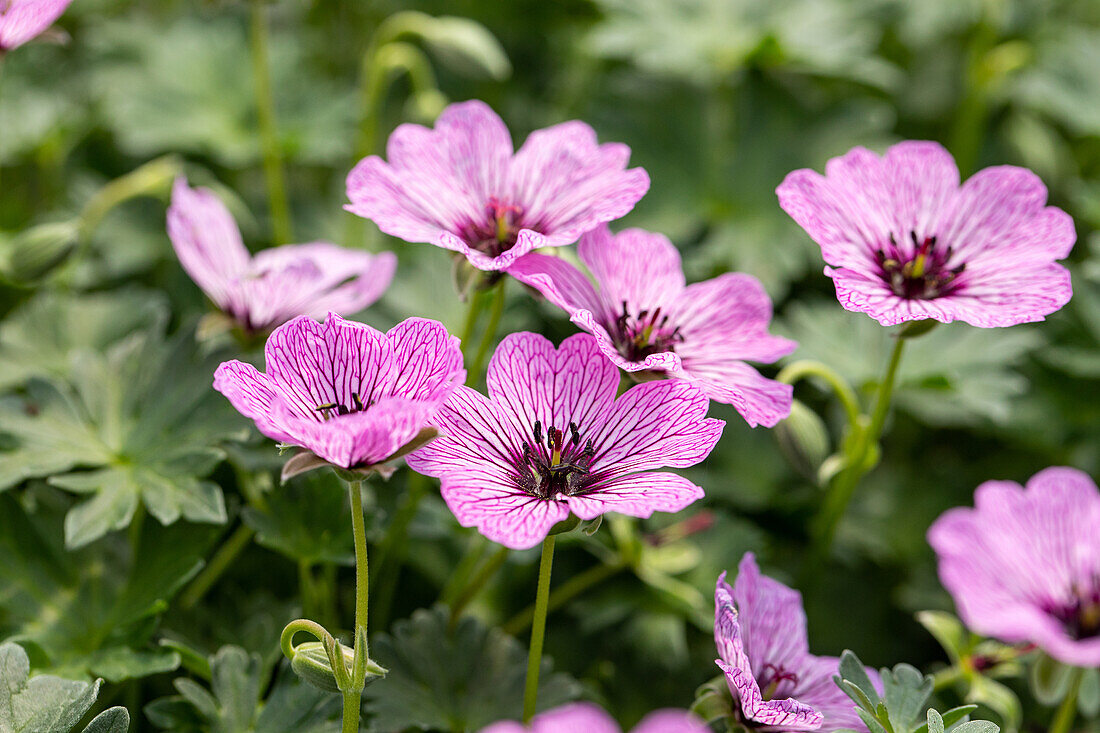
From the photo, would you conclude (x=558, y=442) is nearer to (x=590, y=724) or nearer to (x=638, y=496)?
(x=638, y=496)

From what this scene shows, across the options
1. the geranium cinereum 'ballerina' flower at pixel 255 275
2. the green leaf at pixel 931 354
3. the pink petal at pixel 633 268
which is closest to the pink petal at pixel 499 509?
the pink petal at pixel 633 268

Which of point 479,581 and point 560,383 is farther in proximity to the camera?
point 479,581

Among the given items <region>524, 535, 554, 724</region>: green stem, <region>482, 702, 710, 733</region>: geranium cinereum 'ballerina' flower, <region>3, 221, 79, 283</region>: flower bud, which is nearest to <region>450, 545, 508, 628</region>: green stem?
<region>524, 535, 554, 724</region>: green stem

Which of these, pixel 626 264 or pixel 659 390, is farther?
pixel 626 264


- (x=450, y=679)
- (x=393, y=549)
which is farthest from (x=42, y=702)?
(x=393, y=549)

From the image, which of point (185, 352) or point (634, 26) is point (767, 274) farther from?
point (185, 352)

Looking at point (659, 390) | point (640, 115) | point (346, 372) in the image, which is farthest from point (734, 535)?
point (640, 115)
